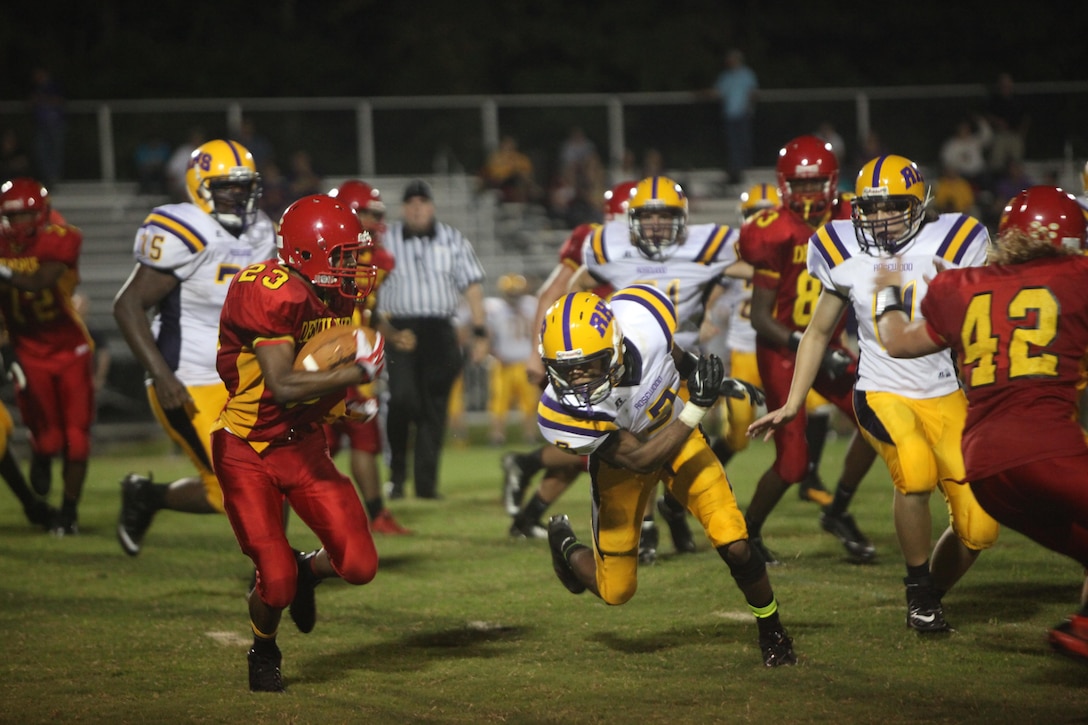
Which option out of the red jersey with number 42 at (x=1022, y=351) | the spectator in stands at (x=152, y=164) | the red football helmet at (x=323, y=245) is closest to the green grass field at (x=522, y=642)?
the red jersey with number 42 at (x=1022, y=351)

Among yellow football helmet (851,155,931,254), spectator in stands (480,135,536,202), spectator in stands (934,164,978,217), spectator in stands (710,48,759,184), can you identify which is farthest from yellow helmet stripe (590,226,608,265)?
spectator in stands (710,48,759,184)

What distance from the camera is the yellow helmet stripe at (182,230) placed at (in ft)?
19.2

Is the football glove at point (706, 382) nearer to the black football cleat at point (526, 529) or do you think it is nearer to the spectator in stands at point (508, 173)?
the black football cleat at point (526, 529)

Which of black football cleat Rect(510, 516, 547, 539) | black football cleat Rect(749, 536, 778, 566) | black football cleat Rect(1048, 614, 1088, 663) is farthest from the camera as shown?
black football cleat Rect(510, 516, 547, 539)

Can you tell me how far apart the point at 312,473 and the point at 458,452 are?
307 inches

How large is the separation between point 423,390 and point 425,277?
73cm

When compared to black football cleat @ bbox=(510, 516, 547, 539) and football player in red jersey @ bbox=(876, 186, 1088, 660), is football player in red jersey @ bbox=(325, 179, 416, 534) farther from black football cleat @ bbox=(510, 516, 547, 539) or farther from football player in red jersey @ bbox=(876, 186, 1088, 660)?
football player in red jersey @ bbox=(876, 186, 1088, 660)

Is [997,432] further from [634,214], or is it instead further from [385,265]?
[385,265]

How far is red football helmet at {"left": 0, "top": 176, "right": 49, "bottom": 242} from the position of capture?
7391 millimetres

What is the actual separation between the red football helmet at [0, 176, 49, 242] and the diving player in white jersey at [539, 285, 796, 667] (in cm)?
412

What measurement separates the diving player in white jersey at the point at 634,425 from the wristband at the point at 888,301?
55 centimetres

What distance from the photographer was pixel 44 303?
24.9ft

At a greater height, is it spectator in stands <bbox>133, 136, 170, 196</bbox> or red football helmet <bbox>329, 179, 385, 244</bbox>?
spectator in stands <bbox>133, 136, 170, 196</bbox>

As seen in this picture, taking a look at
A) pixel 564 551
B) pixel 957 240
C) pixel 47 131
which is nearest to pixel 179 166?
pixel 47 131
